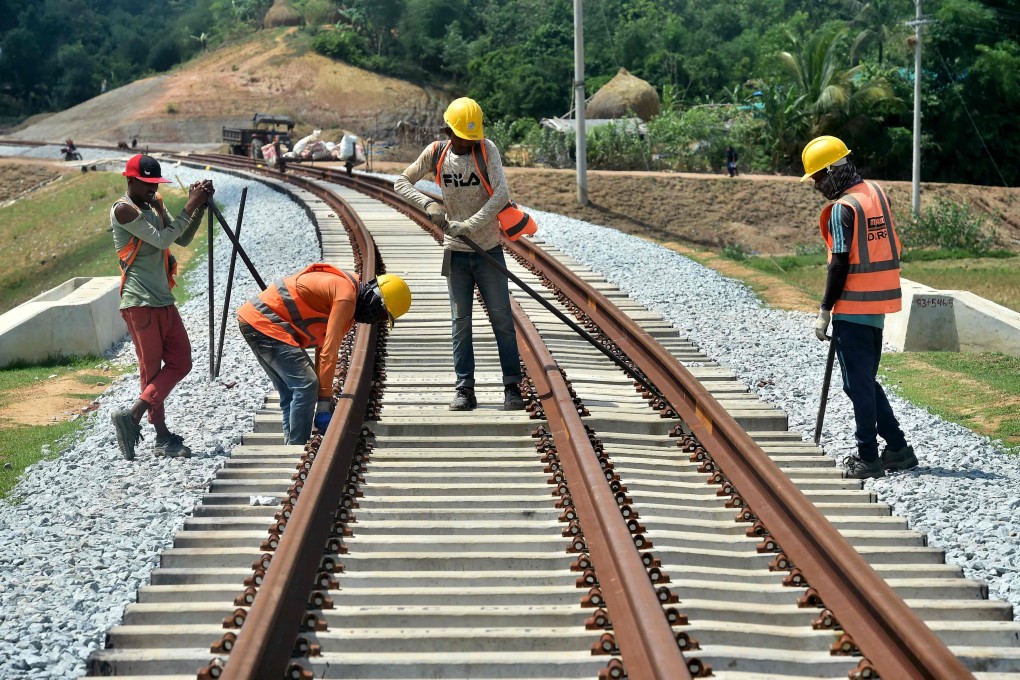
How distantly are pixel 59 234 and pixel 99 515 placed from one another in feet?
78.8

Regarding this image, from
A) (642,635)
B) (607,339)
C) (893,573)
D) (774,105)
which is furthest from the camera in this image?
(774,105)

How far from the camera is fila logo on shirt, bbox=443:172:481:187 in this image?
23.0 ft

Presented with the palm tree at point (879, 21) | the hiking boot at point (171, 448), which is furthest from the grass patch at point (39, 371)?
the palm tree at point (879, 21)

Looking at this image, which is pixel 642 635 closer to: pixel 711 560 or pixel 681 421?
pixel 711 560

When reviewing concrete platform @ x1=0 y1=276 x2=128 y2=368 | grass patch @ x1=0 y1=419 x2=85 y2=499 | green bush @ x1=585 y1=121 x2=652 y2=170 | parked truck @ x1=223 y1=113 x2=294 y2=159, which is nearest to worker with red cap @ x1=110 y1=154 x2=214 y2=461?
grass patch @ x1=0 y1=419 x2=85 y2=499

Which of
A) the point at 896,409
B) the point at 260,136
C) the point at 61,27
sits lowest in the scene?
the point at 896,409

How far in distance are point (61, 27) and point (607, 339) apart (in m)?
96.3

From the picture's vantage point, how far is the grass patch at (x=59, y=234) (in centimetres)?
2273

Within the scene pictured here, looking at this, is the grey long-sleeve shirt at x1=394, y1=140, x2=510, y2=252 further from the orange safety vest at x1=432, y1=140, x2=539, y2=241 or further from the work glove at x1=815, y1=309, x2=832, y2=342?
the work glove at x1=815, y1=309, x2=832, y2=342

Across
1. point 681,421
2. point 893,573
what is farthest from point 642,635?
point 681,421

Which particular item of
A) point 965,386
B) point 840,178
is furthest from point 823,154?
point 965,386

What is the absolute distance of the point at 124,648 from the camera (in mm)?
4258

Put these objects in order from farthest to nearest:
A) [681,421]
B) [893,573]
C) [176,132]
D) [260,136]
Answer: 1. [176,132]
2. [260,136]
3. [681,421]
4. [893,573]

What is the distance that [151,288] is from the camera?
7117 mm
